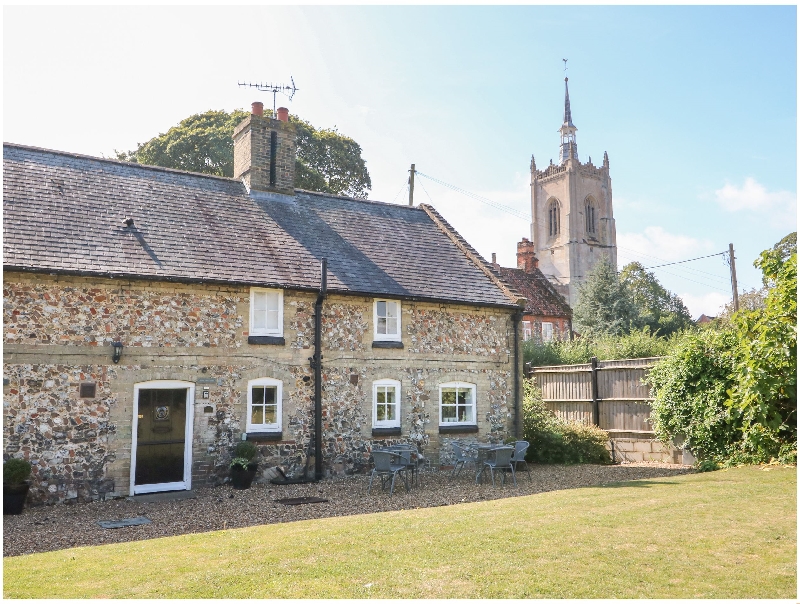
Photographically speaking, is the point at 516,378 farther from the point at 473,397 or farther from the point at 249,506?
the point at 249,506

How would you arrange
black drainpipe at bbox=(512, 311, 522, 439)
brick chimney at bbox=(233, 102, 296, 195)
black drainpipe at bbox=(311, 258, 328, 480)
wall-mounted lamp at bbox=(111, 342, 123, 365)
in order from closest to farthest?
wall-mounted lamp at bbox=(111, 342, 123, 365) < black drainpipe at bbox=(311, 258, 328, 480) < black drainpipe at bbox=(512, 311, 522, 439) < brick chimney at bbox=(233, 102, 296, 195)

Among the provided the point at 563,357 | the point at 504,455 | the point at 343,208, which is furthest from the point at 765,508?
the point at 563,357

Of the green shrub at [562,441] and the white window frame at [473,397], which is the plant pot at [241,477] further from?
the green shrub at [562,441]

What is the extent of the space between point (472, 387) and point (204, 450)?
264 inches

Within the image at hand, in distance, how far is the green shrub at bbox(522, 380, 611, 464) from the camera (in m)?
17.8

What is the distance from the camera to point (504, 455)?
14078mm

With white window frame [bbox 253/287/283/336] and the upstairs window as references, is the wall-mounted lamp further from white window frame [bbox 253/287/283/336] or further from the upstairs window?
the upstairs window

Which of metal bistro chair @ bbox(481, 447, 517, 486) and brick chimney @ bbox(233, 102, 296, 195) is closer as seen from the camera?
metal bistro chair @ bbox(481, 447, 517, 486)

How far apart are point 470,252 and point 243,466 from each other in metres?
9.01

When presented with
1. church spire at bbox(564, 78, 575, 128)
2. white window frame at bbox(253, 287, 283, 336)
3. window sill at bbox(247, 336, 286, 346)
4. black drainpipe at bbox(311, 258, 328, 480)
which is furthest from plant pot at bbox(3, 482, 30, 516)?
church spire at bbox(564, 78, 575, 128)

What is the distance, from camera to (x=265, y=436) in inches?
576

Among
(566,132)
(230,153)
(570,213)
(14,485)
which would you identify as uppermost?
(566,132)

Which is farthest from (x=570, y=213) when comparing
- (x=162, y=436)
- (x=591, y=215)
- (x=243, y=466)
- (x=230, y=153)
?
(x=162, y=436)

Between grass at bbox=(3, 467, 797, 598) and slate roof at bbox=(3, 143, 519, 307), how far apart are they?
6.55 m
